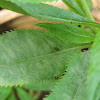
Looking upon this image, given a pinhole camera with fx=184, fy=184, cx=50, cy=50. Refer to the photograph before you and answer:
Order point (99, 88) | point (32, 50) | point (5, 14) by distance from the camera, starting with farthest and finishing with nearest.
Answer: point (5, 14) → point (32, 50) → point (99, 88)

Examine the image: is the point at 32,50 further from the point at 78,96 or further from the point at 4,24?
the point at 4,24

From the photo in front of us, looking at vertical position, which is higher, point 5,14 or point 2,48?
point 5,14

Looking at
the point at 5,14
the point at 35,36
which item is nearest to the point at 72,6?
the point at 35,36

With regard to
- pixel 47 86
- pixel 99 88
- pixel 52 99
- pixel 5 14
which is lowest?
pixel 47 86

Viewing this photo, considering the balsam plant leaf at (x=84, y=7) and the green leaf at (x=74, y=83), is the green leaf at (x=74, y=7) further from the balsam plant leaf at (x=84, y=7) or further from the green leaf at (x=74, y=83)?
the green leaf at (x=74, y=83)

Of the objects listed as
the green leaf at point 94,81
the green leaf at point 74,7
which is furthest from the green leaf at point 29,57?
the green leaf at point 94,81
